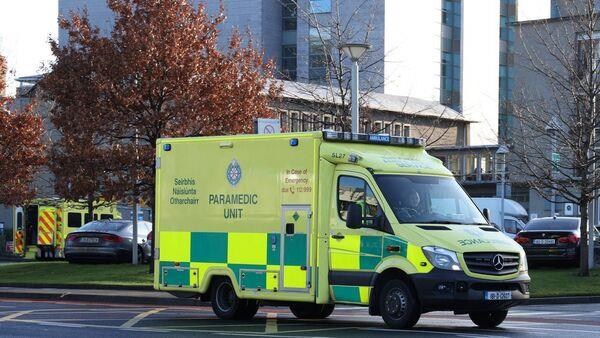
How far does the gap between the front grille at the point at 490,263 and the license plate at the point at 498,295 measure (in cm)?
25

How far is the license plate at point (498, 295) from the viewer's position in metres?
15.5

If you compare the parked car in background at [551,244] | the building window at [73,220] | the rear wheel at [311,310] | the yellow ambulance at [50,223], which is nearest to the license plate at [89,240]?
the yellow ambulance at [50,223]

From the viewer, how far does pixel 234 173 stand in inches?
709

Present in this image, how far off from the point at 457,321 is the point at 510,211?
28.8 m

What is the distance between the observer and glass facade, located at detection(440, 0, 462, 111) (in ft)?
260

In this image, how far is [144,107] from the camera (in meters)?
28.2

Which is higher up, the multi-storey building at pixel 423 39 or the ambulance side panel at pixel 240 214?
the multi-storey building at pixel 423 39

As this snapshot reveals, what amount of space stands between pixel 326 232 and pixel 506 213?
2951 centimetres

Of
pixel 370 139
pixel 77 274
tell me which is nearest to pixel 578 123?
pixel 77 274

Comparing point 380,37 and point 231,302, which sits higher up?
point 380,37

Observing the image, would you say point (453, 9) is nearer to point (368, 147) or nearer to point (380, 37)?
point (380, 37)

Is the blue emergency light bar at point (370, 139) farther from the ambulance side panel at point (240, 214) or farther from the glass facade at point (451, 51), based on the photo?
the glass facade at point (451, 51)

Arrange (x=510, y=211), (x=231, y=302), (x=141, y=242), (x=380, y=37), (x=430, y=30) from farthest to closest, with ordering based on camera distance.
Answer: (x=430, y=30), (x=380, y=37), (x=510, y=211), (x=141, y=242), (x=231, y=302)

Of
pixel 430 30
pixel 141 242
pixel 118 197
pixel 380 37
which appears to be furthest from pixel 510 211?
pixel 430 30
